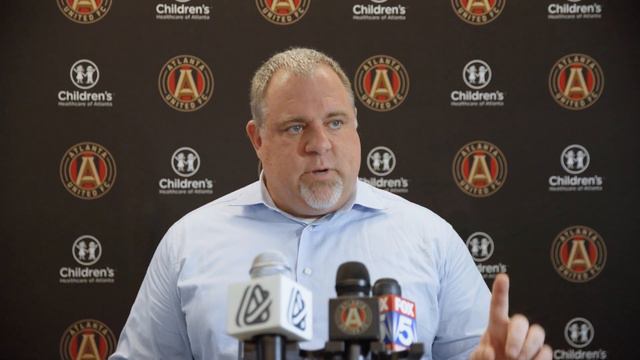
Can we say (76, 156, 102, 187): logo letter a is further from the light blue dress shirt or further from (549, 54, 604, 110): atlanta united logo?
(549, 54, 604, 110): atlanta united logo

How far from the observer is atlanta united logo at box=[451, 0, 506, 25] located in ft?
11.7

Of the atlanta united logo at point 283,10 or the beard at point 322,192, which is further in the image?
the atlanta united logo at point 283,10

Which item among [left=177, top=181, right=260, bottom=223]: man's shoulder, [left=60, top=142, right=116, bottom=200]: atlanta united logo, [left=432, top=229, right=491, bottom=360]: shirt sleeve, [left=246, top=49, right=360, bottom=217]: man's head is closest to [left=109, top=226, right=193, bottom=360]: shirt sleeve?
[left=177, top=181, right=260, bottom=223]: man's shoulder

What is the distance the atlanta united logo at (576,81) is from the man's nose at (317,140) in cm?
152

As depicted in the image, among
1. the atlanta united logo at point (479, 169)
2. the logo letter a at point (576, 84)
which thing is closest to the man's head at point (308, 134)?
the atlanta united logo at point (479, 169)

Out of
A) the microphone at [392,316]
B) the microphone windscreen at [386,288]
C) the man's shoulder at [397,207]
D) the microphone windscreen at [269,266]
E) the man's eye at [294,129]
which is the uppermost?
the man's eye at [294,129]

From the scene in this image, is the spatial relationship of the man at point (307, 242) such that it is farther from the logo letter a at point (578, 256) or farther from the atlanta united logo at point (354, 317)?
the logo letter a at point (578, 256)

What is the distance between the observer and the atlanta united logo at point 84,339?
3.40 m

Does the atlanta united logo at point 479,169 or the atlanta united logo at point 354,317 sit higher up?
the atlanta united logo at point 479,169

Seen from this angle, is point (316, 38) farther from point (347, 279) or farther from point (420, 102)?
point (347, 279)

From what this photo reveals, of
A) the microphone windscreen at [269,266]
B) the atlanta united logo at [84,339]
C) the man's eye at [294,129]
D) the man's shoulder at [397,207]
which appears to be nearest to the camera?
the microphone windscreen at [269,266]

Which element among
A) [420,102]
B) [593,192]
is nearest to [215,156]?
[420,102]

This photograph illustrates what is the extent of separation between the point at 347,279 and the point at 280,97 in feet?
3.93

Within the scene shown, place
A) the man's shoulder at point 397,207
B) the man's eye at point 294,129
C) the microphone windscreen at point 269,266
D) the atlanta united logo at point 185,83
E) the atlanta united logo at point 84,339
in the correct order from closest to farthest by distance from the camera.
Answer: the microphone windscreen at point 269,266
the man's eye at point 294,129
the man's shoulder at point 397,207
the atlanta united logo at point 84,339
the atlanta united logo at point 185,83
